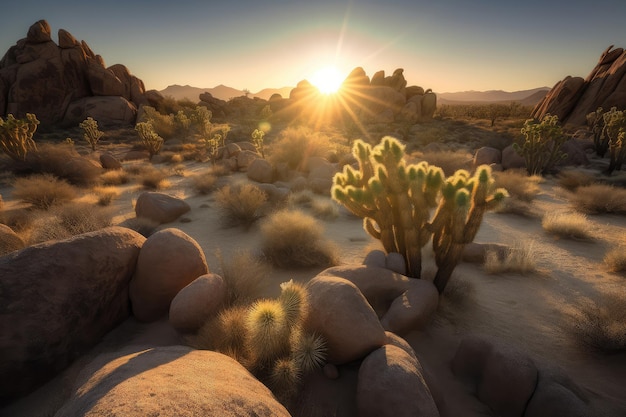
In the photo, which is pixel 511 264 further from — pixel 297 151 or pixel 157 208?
pixel 297 151

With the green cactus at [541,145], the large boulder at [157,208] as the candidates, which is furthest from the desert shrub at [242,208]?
the green cactus at [541,145]

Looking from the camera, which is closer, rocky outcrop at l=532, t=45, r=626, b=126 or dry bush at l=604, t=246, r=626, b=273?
dry bush at l=604, t=246, r=626, b=273

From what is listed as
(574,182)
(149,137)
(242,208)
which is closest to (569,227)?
(574,182)

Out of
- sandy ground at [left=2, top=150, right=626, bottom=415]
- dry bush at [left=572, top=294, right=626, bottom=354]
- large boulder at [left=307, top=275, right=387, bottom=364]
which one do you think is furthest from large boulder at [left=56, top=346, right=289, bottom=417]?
dry bush at [left=572, top=294, right=626, bottom=354]

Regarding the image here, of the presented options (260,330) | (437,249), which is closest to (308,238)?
(437,249)

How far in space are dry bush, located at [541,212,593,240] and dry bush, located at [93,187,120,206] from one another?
13.2 meters

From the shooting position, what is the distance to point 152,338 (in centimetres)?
364

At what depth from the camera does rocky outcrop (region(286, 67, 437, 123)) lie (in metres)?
41.2

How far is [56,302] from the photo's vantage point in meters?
3.16

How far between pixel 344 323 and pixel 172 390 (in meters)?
1.75

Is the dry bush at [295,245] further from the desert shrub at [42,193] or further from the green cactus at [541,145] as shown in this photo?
the green cactus at [541,145]

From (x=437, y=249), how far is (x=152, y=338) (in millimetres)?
4439

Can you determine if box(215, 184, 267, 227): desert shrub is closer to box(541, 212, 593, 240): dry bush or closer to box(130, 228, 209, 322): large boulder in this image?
box(130, 228, 209, 322): large boulder

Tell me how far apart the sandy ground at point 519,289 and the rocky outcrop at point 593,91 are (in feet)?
90.4
